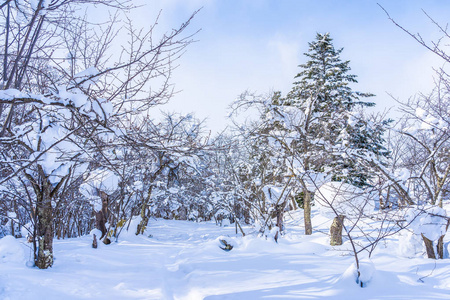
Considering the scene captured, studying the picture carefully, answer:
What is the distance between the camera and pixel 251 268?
182 inches

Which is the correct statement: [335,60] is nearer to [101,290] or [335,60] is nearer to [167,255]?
[167,255]

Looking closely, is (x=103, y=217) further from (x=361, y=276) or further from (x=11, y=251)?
(x=361, y=276)

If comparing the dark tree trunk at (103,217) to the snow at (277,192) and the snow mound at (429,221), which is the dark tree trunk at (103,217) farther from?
the snow mound at (429,221)

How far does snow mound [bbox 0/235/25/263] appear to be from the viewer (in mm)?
4121

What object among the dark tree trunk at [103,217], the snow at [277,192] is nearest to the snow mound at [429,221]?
the snow at [277,192]

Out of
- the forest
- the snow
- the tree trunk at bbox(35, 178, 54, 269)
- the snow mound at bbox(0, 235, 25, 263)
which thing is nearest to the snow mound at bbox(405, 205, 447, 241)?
the forest

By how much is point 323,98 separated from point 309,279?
13.7 meters

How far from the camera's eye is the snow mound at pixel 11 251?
162 inches

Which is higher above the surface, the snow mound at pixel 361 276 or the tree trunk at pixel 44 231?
the tree trunk at pixel 44 231

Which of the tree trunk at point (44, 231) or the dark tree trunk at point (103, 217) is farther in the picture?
the dark tree trunk at point (103, 217)

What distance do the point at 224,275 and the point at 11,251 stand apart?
345 cm

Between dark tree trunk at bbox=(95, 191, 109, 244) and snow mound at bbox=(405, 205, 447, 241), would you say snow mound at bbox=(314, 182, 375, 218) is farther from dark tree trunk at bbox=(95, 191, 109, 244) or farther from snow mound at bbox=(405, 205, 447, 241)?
→ dark tree trunk at bbox=(95, 191, 109, 244)

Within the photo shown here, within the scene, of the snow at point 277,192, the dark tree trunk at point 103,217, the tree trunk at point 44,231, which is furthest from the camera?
the dark tree trunk at point 103,217

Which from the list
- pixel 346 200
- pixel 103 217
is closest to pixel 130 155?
pixel 103 217
